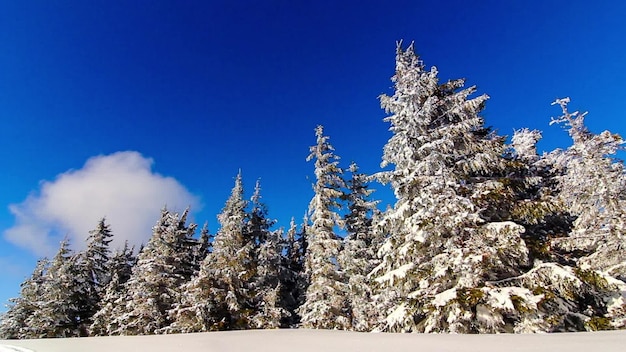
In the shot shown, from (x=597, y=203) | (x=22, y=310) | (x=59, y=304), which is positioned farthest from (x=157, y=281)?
(x=597, y=203)

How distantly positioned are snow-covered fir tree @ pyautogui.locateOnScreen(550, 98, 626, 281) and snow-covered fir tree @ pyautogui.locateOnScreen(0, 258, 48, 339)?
37.4 m

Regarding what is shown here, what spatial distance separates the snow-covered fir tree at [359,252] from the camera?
1847 centimetres

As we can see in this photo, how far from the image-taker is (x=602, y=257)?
40.8 ft

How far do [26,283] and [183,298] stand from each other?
22.5 m

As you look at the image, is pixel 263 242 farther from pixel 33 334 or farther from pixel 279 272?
pixel 33 334

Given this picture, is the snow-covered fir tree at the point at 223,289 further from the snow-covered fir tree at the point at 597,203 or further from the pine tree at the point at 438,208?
the snow-covered fir tree at the point at 597,203

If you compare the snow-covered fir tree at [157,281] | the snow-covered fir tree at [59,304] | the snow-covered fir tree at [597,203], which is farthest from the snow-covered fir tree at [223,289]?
the snow-covered fir tree at [597,203]

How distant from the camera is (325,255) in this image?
20.1 m

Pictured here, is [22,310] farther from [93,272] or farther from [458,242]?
[458,242]

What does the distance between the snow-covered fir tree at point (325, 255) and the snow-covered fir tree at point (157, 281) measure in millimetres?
9444

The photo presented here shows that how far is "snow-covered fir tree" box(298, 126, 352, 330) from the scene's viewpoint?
62.4 feet

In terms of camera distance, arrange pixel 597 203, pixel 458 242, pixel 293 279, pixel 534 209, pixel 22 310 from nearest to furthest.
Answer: pixel 458 242
pixel 534 209
pixel 597 203
pixel 293 279
pixel 22 310

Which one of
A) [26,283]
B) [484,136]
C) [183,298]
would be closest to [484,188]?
[484,136]

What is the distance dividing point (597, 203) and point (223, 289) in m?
19.8
